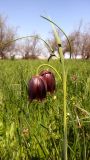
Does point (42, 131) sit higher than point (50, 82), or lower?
lower

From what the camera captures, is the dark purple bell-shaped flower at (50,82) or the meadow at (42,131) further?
the meadow at (42,131)

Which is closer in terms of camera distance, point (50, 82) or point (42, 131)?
point (50, 82)

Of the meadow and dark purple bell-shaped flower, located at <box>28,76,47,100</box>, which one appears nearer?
dark purple bell-shaped flower, located at <box>28,76,47,100</box>

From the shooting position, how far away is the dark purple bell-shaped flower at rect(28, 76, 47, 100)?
4.02ft

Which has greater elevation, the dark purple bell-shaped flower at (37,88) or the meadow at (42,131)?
the dark purple bell-shaped flower at (37,88)

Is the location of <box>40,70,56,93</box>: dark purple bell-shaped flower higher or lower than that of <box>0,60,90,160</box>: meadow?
higher

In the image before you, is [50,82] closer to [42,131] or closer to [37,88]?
[37,88]

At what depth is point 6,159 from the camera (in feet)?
5.53

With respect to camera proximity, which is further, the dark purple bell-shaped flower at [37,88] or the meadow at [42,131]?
the meadow at [42,131]

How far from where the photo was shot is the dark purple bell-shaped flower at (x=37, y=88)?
1226mm

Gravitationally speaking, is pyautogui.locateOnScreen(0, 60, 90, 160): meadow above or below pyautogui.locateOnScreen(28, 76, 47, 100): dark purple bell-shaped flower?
below

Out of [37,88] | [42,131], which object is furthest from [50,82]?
[42,131]

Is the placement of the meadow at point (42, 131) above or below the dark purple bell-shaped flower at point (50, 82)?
below

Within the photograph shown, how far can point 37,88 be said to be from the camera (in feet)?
4.05
